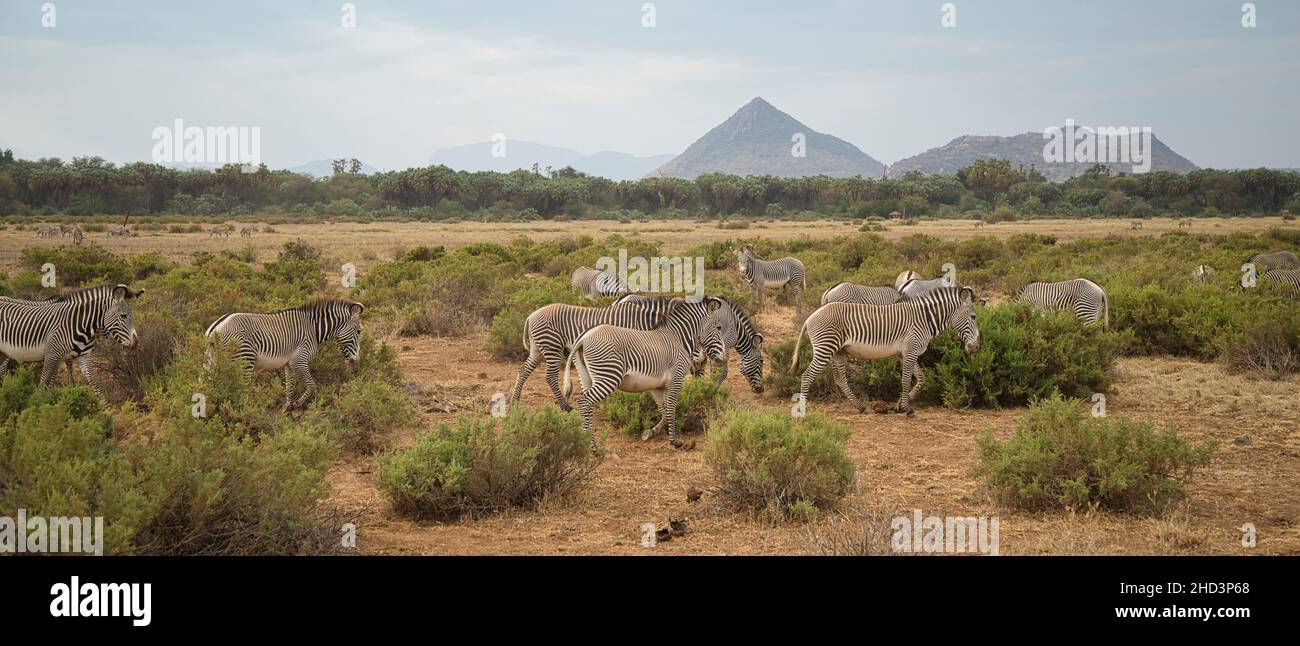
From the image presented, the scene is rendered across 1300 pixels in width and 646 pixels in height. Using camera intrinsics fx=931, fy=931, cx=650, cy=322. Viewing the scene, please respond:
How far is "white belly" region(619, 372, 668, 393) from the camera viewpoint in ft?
29.1

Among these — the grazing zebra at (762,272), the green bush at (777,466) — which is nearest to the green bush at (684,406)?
the green bush at (777,466)

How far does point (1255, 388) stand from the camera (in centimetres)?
1190

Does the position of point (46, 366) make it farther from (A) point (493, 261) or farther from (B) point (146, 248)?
(B) point (146, 248)

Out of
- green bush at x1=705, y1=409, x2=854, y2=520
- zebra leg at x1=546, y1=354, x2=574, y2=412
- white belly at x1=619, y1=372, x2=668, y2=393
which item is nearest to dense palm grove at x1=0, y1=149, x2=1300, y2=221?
zebra leg at x1=546, y1=354, x2=574, y2=412

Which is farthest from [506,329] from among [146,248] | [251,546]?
[146,248]

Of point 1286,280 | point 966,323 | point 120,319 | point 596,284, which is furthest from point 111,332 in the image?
point 1286,280

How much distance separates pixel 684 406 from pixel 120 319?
6.30 m

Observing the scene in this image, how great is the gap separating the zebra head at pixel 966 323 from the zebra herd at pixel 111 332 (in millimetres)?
7340

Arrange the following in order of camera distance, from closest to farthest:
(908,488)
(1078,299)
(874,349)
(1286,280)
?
(908,488) → (874,349) → (1078,299) → (1286,280)

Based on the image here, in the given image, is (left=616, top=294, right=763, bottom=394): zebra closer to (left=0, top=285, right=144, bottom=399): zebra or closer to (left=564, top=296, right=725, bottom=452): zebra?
(left=564, top=296, right=725, bottom=452): zebra

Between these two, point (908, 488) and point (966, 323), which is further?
point (966, 323)

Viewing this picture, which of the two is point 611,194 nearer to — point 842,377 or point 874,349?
point 842,377

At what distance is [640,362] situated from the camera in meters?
8.93
